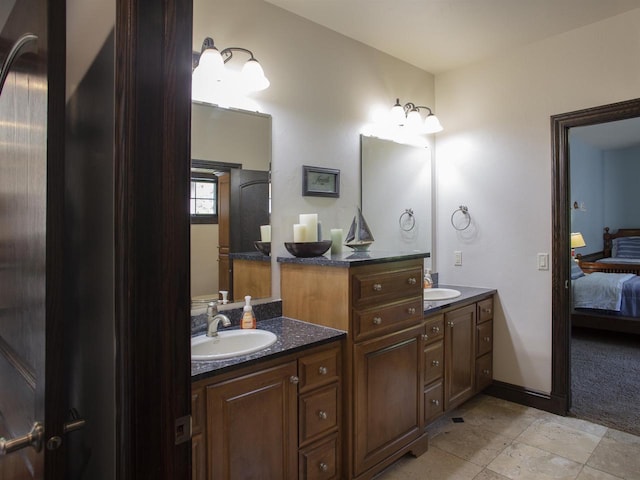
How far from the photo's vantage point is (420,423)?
91.2 inches

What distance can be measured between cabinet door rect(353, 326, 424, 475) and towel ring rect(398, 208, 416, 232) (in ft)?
3.55

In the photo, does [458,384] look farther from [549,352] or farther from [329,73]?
[329,73]

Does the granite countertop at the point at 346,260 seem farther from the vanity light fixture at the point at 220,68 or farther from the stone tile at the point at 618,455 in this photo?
the stone tile at the point at 618,455

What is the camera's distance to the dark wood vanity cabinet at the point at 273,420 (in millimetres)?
1411

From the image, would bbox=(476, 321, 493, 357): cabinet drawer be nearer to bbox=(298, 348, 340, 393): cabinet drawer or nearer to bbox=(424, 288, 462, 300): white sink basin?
bbox=(424, 288, 462, 300): white sink basin

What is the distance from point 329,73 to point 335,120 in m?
0.30

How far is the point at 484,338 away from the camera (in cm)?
303

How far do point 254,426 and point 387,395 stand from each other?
0.82 m

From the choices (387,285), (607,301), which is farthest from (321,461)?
(607,301)

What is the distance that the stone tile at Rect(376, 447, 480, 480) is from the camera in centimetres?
213

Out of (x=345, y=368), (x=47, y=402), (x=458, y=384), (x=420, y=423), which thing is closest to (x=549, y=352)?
(x=458, y=384)

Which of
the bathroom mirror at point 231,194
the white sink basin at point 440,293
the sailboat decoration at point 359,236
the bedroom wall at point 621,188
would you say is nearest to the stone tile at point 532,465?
the white sink basin at point 440,293

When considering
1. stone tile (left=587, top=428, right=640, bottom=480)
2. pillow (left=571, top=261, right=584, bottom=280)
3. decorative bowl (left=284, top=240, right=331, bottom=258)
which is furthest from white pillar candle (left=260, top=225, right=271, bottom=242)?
pillow (left=571, top=261, right=584, bottom=280)

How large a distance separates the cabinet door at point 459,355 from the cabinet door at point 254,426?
1365 millimetres
